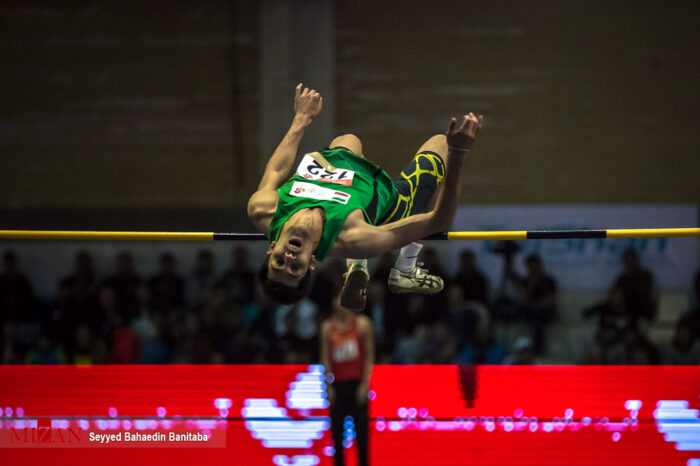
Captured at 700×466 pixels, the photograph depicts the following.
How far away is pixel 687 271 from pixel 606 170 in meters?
1.36

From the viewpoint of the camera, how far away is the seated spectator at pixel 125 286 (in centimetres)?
739

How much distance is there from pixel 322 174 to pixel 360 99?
4.90 metres

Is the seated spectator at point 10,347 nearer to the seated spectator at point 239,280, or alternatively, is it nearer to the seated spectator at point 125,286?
the seated spectator at point 125,286

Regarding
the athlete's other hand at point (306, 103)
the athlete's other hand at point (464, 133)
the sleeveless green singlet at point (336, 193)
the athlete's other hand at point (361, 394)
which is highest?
the athlete's other hand at point (306, 103)

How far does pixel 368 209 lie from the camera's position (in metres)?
3.81

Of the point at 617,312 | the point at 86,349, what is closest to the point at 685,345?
the point at 617,312

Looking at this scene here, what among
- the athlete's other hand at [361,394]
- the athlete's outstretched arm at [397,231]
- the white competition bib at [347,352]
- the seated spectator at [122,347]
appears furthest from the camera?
the seated spectator at [122,347]

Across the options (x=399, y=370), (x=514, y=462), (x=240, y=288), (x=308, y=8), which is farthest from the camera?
(x=308, y=8)

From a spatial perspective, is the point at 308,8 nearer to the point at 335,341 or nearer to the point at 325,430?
the point at 335,341

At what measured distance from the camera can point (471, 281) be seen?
7449 millimetres

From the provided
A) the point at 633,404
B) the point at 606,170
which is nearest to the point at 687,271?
the point at 606,170

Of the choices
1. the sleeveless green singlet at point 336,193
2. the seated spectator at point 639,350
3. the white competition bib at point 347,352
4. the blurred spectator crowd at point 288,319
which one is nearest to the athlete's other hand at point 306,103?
the sleeveless green singlet at point 336,193

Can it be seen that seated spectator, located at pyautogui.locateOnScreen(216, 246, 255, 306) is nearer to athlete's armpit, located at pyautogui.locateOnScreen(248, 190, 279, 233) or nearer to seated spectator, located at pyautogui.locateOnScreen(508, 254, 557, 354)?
seated spectator, located at pyautogui.locateOnScreen(508, 254, 557, 354)

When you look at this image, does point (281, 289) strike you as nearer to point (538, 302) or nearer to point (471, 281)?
point (471, 281)
